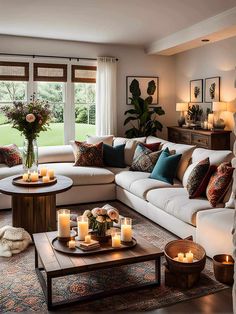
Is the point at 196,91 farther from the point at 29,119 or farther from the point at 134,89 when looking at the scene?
the point at 29,119

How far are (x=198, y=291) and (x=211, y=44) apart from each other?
497 cm

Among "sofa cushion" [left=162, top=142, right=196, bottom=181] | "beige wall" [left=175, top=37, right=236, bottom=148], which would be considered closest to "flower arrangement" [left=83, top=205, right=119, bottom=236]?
"sofa cushion" [left=162, top=142, right=196, bottom=181]

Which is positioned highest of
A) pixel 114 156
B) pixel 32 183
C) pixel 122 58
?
pixel 122 58

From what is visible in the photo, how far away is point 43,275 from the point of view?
2.91 metres

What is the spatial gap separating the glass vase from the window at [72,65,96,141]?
292 centimetres

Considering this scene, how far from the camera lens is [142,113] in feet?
23.5

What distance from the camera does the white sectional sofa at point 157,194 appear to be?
3.15 meters

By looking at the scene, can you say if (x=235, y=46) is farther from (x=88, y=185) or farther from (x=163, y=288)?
(x=163, y=288)

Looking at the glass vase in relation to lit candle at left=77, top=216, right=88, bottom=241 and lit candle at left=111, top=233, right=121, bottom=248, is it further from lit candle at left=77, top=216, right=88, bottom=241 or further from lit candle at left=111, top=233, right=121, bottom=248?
lit candle at left=111, top=233, right=121, bottom=248

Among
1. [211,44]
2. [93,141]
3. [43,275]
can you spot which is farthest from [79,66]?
[43,275]

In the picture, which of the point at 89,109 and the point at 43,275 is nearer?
the point at 43,275

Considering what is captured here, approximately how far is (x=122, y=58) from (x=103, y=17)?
213 centimetres

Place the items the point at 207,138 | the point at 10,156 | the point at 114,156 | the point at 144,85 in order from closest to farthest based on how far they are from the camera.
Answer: the point at 10,156 → the point at 114,156 → the point at 207,138 → the point at 144,85

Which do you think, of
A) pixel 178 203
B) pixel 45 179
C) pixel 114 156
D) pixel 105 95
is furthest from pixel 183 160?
pixel 105 95
